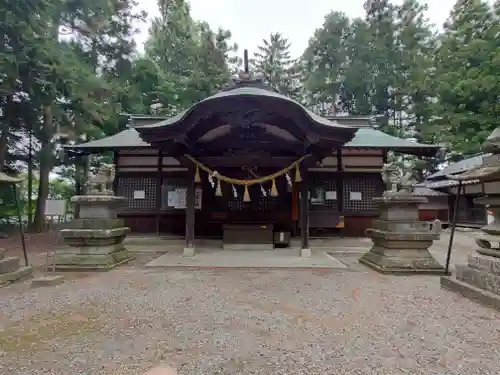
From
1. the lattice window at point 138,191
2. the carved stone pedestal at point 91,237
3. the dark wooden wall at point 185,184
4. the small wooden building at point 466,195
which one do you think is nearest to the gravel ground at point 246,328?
the carved stone pedestal at point 91,237

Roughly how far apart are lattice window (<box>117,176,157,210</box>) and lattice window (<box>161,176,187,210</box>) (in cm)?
32

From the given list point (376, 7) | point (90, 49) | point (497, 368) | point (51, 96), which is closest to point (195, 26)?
point (90, 49)

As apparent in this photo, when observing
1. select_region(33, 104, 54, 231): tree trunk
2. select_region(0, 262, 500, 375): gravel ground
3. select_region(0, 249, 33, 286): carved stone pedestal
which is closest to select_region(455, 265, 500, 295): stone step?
select_region(0, 262, 500, 375): gravel ground

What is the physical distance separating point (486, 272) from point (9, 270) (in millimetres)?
6893

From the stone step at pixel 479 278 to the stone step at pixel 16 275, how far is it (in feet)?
22.1

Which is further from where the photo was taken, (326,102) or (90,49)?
(326,102)

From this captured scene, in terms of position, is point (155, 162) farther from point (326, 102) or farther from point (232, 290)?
point (326, 102)

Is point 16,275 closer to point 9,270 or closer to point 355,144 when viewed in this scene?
point 9,270

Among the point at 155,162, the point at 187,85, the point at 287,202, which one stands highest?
the point at 187,85

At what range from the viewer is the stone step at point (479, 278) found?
3.83 metres

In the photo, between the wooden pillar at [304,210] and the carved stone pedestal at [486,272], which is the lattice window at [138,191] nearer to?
the wooden pillar at [304,210]

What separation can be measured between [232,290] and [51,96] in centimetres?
771

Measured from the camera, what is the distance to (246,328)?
122 inches

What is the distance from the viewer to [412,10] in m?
22.5
